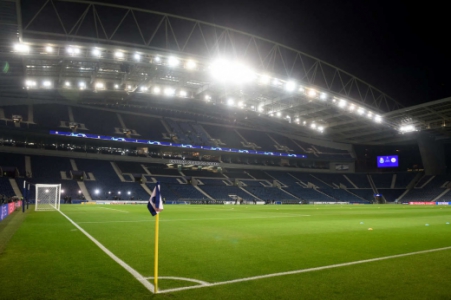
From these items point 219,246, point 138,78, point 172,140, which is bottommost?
point 219,246

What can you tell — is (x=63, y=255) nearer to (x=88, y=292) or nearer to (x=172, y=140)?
(x=88, y=292)

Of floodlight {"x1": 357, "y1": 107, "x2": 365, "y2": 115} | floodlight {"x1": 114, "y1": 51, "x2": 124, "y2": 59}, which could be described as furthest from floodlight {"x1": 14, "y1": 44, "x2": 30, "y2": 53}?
floodlight {"x1": 357, "y1": 107, "x2": 365, "y2": 115}

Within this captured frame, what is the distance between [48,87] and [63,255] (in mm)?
30945

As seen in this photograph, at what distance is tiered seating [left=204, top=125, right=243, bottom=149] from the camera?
6678 cm

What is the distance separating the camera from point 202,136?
6594cm

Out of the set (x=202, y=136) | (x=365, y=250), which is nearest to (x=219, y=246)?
(x=365, y=250)

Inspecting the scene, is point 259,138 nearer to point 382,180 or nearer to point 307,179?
point 307,179

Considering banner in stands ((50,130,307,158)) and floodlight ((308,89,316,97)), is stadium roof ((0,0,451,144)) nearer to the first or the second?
floodlight ((308,89,316,97))

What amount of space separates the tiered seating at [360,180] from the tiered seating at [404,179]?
5.66 metres

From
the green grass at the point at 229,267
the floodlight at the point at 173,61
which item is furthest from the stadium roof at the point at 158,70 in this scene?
the green grass at the point at 229,267

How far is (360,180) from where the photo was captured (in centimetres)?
7269

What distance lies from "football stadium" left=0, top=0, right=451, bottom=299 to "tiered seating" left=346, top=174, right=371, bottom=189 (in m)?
0.40

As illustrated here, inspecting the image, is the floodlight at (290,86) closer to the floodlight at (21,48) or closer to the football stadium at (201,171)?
the football stadium at (201,171)

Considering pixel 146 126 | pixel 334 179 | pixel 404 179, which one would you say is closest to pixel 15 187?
pixel 146 126
